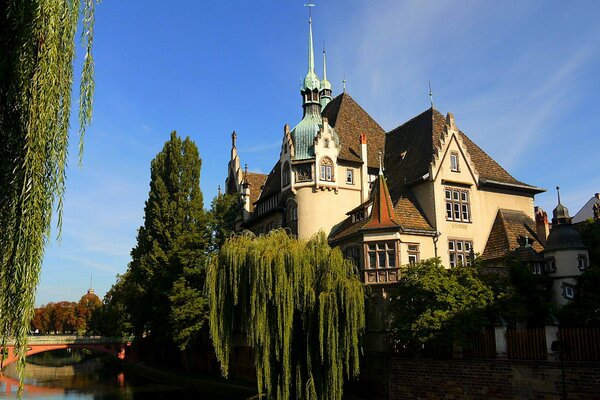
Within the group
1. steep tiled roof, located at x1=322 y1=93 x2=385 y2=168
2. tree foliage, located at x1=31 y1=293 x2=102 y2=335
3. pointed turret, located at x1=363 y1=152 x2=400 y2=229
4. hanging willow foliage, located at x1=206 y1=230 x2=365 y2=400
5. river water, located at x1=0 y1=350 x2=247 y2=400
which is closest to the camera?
hanging willow foliage, located at x1=206 y1=230 x2=365 y2=400

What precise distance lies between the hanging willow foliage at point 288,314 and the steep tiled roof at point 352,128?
12.8 m

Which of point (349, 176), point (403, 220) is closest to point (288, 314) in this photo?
point (403, 220)

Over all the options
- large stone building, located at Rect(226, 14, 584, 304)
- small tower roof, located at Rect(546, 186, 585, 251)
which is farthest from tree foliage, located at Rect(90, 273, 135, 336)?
small tower roof, located at Rect(546, 186, 585, 251)

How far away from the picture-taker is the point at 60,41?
878 cm

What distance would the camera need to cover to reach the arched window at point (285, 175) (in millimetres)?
34659

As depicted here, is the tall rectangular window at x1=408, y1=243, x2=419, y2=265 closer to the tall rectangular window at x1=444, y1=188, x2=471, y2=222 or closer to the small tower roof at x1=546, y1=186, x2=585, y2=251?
the tall rectangular window at x1=444, y1=188, x2=471, y2=222

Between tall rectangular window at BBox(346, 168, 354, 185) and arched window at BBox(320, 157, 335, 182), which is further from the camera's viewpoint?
tall rectangular window at BBox(346, 168, 354, 185)

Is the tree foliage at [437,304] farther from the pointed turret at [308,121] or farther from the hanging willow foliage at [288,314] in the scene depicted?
the pointed turret at [308,121]

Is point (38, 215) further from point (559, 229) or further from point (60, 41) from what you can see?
point (559, 229)

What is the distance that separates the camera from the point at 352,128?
1497 inches

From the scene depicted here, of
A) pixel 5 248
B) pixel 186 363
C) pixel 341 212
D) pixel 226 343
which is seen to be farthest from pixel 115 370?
pixel 5 248

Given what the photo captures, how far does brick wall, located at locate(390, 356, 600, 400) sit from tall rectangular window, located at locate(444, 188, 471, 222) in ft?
29.7

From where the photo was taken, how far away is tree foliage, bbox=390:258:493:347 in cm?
2216

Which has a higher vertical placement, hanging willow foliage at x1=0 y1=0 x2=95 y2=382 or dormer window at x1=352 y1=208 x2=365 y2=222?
dormer window at x1=352 y1=208 x2=365 y2=222
